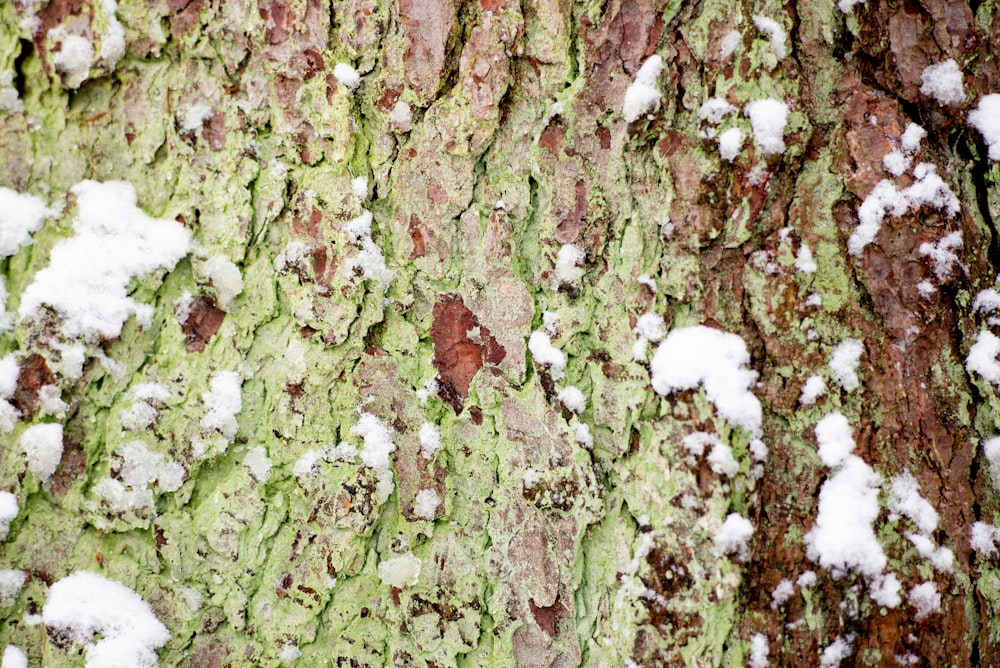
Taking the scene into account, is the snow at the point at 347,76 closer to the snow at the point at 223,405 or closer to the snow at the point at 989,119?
the snow at the point at 223,405

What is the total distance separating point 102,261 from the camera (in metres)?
1.07

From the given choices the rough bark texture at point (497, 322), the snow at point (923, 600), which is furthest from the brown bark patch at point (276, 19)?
the snow at point (923, 600)

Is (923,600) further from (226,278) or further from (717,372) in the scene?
(226,278)

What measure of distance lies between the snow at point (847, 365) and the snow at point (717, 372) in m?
0.12

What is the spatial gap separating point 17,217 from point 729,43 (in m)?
1.14

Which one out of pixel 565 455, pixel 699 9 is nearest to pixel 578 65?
pixel 699 9

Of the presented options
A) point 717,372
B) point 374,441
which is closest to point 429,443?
point 374,441

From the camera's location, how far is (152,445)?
3.48 feet

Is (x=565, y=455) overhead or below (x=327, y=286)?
below

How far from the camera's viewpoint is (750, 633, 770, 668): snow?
0.93 m

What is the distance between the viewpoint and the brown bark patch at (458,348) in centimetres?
104

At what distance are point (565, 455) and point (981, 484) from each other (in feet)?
1.98

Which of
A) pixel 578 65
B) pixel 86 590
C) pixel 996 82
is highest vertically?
pixel 996 82

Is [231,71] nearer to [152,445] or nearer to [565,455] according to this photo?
[152,445]
